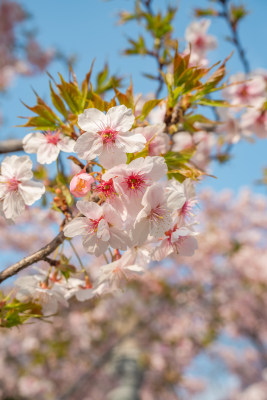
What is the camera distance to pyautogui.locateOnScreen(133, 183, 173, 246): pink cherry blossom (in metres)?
0.92

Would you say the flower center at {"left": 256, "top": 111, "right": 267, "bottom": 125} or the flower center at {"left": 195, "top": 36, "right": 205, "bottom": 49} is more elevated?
the flower center at {"left": 195, "top": 36, "right": 205, "bottom": 49}

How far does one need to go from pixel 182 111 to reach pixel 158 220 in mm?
596

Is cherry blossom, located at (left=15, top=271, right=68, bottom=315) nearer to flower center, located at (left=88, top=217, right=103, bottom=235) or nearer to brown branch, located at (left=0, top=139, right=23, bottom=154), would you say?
flower center, located at (left=88, top=217, right=103, bottom=235)

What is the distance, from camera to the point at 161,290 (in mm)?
7348

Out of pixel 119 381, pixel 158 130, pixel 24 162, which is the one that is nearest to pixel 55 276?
pixel 24 162

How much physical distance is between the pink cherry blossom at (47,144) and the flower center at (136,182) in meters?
0.35

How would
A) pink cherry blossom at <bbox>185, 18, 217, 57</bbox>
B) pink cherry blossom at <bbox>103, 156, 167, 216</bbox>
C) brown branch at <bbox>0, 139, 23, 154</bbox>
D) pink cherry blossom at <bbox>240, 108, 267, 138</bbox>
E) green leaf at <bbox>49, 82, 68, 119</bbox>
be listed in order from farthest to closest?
1. pink cherry blossom at <bbox>185, 18, 217, 57</bbox>
2. pink cherry blossom at <bbox>240, 108, 267, 138</bbox>
3. brown branch at <bbox>0, 139, 23, 154</bbox>
4. green leaf at <bbox>49, 82, 68, 119</bbox>
5. pink cherry blossom at <bbox>103, 156, 167, 216</bbox>

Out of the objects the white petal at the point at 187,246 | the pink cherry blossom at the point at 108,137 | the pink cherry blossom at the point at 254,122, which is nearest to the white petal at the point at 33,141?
the pink cherry blossom at the point at 108,137

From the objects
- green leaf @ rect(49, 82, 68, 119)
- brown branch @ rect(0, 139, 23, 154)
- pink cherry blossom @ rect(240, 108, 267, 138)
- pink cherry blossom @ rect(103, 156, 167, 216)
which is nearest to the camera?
pink cherry blossom @ rect(103, 156, 167, 216)

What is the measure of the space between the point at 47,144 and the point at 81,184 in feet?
1.12

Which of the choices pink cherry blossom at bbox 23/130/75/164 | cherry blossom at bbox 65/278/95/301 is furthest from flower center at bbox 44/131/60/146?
cherry blossom at bbox 65/278/95/301

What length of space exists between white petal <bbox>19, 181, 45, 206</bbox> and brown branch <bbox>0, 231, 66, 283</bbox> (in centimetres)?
18

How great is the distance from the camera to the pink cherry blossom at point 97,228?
0.93m

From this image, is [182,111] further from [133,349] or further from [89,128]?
[133,349]
